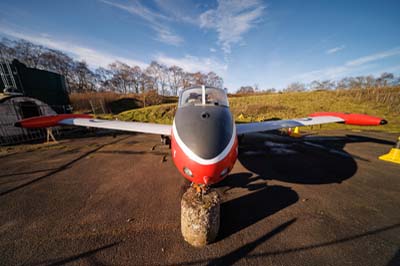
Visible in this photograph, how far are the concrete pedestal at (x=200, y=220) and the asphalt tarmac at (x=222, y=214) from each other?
7.3 inches

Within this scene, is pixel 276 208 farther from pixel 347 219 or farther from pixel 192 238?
pixel 192 238

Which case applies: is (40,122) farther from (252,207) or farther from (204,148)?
(252,207)

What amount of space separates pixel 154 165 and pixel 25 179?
14.9 ft

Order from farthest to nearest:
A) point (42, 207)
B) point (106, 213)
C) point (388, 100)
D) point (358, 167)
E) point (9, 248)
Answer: point (388, 100) → point (358, 167) → point (42, 207) → point (106, 213) → point (9, 248)

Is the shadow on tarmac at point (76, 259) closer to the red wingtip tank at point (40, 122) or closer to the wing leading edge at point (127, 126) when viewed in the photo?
the wing leading edge at point (127, 126)

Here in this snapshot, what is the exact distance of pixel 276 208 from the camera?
3.46 meters

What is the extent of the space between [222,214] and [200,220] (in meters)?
1.09

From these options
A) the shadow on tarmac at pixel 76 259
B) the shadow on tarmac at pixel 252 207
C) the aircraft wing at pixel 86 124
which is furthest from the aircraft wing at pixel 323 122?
the shadow on tarmac at pixel 76 259

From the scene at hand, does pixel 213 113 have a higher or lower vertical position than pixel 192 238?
higher

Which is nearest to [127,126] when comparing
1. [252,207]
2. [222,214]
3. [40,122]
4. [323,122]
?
[40,122]

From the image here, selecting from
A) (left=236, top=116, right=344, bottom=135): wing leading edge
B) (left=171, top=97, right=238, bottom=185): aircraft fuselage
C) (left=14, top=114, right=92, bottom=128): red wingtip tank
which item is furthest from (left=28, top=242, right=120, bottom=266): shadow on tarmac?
(left=14, top=114, right=92, bottom=128): red wingtip tank

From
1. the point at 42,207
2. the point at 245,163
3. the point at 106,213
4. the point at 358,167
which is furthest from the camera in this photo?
the point at 245,163

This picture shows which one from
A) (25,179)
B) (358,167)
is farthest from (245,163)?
(25,179)

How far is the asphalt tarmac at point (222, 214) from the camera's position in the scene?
7.90 feet
